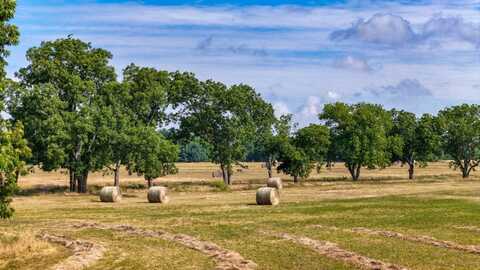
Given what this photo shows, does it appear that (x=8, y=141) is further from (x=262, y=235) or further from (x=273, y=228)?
(x=273, y=228)

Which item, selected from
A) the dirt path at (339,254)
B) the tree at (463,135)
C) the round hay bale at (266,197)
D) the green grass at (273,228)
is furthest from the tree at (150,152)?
the tree at (463,135)

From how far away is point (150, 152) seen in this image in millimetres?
72938

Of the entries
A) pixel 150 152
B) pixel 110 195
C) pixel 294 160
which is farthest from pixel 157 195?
pixel 294 160

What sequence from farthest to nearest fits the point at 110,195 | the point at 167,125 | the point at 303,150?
the point at 303,150, the point at 167,125, the point at 110,195

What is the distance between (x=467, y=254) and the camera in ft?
75.1

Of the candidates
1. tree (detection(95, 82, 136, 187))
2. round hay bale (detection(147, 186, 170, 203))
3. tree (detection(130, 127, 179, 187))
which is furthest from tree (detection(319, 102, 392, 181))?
round hay bale (detection(147, 186, 170, 203))

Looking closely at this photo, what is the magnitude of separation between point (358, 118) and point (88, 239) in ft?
281

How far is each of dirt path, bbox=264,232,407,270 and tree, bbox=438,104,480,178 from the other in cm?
9388

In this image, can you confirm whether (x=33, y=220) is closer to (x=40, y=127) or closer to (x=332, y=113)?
(x=40, y=127)

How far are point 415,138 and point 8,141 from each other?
105 meters

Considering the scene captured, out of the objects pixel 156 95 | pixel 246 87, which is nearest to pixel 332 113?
pixel 246 87

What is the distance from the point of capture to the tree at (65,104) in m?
64.8

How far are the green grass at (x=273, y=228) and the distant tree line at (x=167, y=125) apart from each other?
65.0 ft

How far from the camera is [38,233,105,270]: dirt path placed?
20.4 metres
